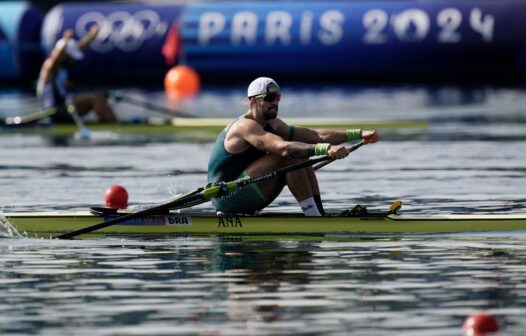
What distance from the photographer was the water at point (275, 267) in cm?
1128

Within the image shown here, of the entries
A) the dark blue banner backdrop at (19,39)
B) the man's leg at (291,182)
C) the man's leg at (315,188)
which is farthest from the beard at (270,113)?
the dark blue banner backdrop at (19,39)

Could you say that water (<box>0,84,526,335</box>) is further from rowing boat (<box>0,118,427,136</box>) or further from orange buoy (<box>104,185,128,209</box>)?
rowing boat (<box>0,118,427,136</box>)

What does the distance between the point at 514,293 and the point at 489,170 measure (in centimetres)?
1158

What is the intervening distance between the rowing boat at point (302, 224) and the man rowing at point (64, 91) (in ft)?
49.5

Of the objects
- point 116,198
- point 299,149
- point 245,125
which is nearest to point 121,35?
point 116,198

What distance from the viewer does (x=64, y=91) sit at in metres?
31.8

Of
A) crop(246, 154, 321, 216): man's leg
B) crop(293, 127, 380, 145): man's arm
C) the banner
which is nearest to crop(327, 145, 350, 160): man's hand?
crop(246, 154, 321, 216): man's leg

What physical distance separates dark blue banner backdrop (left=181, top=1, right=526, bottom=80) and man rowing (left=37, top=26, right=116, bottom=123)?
47.1ft

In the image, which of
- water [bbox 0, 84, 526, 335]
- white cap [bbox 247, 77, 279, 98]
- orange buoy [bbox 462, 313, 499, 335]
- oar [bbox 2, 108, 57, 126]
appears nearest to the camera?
orange buoy [bbox 462, 313, 499, 335]

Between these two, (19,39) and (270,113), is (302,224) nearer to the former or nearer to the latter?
(270,113)

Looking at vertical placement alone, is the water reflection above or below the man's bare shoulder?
below

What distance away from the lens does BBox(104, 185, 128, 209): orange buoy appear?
60.9 ft

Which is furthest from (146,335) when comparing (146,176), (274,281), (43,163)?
(43,163)

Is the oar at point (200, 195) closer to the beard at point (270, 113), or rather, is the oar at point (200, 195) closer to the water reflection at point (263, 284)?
the water reflection at point (263, 284)
